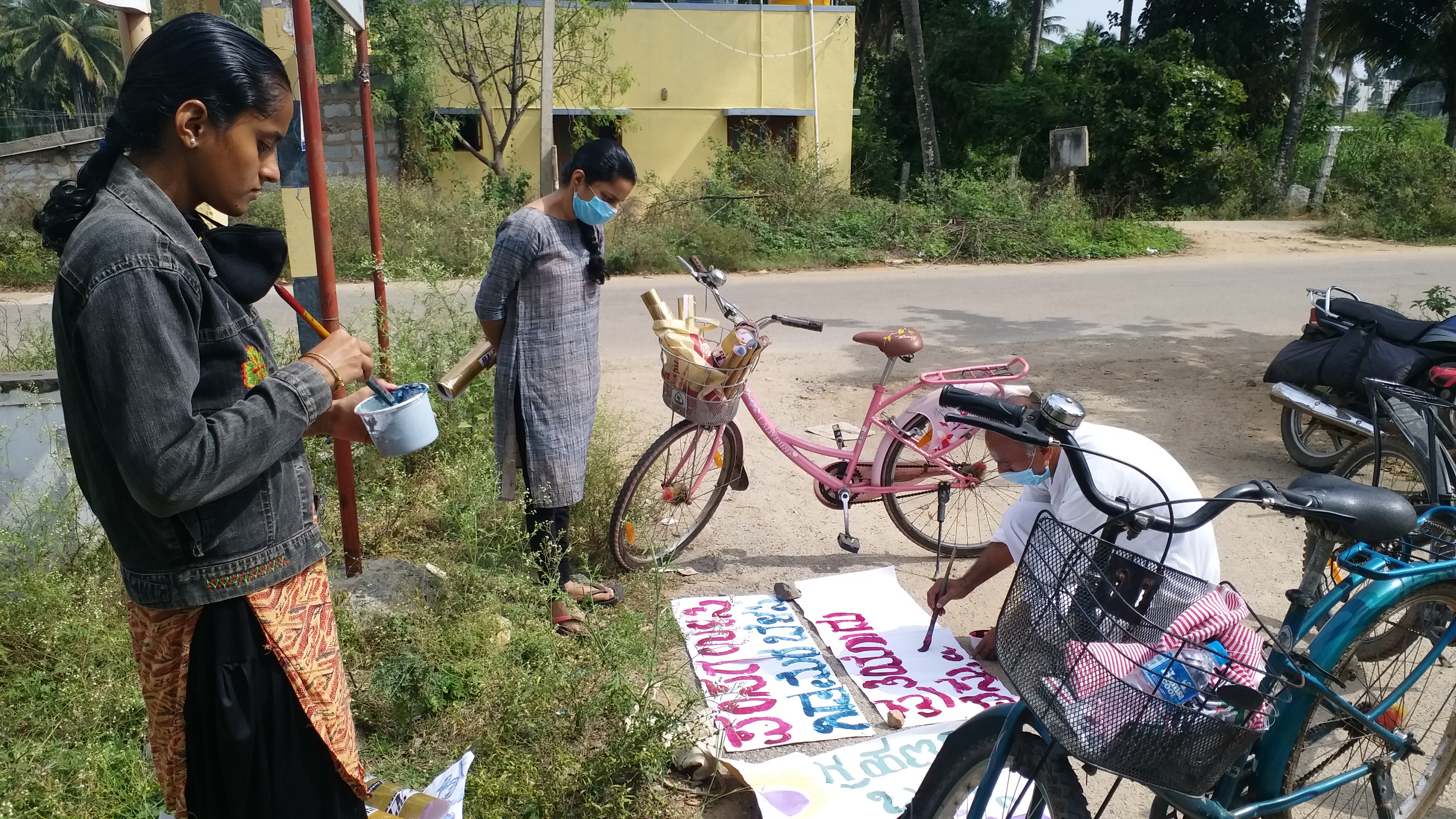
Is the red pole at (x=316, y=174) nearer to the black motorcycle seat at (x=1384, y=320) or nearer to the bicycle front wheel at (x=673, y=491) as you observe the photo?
the bicycle front wheel at (x=673, y=491)

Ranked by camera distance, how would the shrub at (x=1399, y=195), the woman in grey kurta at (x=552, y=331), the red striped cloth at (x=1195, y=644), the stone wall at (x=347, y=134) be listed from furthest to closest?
the stone wall at (x=347, y=134), the shrub at (x=1399, y=195), the woman in grey kurta at (x=552, y=331), the red striped cloth at (x=1195, y=644)

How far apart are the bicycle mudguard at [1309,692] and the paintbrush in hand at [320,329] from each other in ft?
6.18

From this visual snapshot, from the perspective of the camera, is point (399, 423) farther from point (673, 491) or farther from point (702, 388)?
point (673, 491)

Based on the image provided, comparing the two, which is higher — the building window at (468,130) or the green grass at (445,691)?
the building window at (468,130)

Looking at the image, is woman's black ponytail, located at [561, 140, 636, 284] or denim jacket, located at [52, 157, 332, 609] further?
woman's black ponytail, located at [561, 140, 636, 284]

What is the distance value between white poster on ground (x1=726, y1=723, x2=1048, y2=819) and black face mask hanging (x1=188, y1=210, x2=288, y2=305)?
191 centimetres

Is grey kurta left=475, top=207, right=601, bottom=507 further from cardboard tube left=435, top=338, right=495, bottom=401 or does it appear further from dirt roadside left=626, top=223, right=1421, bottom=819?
dirt roadside left=626, top=223, right=1421, bottom=819

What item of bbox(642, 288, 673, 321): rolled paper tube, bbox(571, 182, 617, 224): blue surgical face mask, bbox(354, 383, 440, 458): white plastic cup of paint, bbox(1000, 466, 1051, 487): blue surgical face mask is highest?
bbox(571, 182, 617, 224): blue surgical face mask

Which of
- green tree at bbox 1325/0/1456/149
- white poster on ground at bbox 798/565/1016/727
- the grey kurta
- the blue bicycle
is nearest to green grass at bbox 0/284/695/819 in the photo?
the grey kurta

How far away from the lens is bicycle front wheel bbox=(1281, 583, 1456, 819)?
88.7 inches

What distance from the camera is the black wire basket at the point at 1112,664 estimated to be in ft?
5.38

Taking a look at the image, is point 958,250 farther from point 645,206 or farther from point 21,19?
point 21,19

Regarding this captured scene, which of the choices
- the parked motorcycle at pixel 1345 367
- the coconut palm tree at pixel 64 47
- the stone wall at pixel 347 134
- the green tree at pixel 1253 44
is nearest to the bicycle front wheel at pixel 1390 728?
the parked motorcycle at pixel 1345 367

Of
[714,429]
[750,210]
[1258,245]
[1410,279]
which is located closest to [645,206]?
[750,210]
